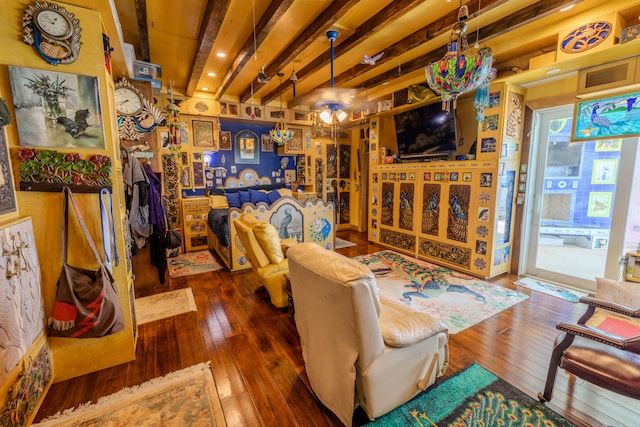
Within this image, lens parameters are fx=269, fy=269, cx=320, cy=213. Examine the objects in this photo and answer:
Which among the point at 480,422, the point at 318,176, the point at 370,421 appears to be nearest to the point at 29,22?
the point at 370,421

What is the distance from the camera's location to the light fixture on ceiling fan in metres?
2.69

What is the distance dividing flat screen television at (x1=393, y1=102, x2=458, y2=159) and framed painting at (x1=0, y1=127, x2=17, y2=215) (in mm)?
4634

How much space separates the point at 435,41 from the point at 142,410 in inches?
176

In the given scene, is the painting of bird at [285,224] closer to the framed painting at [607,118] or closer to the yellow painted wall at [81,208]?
the yellow painted wall at [81,208]

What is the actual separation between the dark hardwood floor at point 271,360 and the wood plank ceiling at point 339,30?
283 centimetres

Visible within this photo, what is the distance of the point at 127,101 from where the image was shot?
2.74m

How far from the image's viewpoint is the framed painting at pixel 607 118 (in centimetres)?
277

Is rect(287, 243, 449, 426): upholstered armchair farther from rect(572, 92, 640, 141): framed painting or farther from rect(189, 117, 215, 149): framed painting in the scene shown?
rect(189, 117, 215, 149): framed painting

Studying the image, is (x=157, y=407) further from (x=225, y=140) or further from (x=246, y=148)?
(x=246, y=148)

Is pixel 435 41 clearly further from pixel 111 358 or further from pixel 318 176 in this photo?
pixel 111 358

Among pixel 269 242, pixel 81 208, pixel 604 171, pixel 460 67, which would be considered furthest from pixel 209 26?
pixel 604 171

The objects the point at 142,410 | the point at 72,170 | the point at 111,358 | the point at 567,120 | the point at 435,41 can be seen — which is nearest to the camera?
the point at 142,410

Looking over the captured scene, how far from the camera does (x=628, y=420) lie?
64.2 inches

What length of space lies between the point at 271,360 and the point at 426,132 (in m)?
4.00
